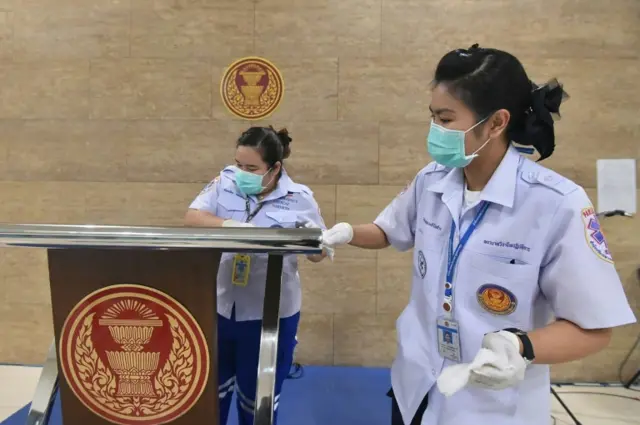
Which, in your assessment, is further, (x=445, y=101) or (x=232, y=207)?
(x=232, y=207)

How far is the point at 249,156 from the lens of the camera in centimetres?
182

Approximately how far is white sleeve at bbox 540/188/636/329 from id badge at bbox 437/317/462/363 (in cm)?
22

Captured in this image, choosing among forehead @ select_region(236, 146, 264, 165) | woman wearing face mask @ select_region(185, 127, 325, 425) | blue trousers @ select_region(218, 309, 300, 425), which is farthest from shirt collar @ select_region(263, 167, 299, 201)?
blue trousers @ select_region(218, 309, 300, 425)

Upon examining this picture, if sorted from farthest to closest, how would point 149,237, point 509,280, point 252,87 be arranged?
point 252,87, point 509,280, point 149,237

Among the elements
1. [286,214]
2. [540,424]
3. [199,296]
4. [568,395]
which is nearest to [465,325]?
[540,424]

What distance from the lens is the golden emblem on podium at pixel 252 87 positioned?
280 cm

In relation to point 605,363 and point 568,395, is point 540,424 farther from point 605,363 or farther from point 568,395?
point 605,363

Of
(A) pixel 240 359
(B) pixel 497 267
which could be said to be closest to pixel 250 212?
(A) pixel 240 359

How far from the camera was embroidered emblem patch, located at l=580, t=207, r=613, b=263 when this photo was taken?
0.98 m

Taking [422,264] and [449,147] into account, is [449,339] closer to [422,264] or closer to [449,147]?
[422,264]

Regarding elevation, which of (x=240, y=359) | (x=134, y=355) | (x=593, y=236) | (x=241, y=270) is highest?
(x=593, y=236)

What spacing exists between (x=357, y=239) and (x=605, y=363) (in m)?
2.28

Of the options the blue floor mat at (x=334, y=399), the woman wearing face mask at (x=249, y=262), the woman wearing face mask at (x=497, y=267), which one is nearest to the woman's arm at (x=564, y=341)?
the woman wearing face mask at (x=497, y=267)

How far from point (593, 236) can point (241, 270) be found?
116cm
